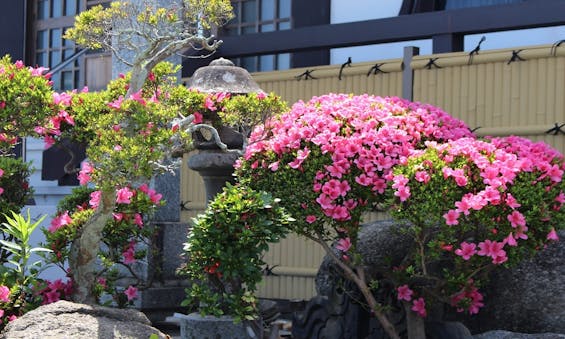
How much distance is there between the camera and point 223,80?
871 cm

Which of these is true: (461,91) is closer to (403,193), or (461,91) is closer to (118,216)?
(403,193)

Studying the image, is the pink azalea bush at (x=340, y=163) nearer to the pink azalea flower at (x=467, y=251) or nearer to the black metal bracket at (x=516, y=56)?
the pink azalea flower at (x=467, y=251)

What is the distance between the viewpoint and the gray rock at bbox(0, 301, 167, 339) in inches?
257

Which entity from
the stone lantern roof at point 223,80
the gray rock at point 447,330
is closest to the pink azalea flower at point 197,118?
the stone lantern roof at point 223,80

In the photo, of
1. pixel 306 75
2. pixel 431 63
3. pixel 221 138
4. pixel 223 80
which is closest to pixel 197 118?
pixel 221 138

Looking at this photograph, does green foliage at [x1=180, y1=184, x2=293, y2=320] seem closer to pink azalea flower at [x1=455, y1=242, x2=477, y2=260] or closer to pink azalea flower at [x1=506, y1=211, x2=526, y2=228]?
pink azalea flower at [x1=455, y1=242, x2=477, y2=260]

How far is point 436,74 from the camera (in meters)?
9.85

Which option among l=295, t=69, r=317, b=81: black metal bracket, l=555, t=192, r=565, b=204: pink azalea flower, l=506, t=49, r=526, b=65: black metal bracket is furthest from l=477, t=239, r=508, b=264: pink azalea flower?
l=295, t=69, r=317, b=81: black metal bracket

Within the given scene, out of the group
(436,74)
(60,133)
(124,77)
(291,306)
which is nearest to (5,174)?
(60,133)

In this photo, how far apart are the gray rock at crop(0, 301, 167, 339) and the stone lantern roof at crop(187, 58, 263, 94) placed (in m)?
2.38

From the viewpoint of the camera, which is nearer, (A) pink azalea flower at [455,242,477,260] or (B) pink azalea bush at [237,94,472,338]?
(A) pink azalea flower at [455,242,477,260]

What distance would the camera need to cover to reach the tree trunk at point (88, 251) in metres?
7.43

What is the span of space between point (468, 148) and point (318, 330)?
2.05 m

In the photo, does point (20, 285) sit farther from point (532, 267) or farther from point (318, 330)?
point (532, 267)
